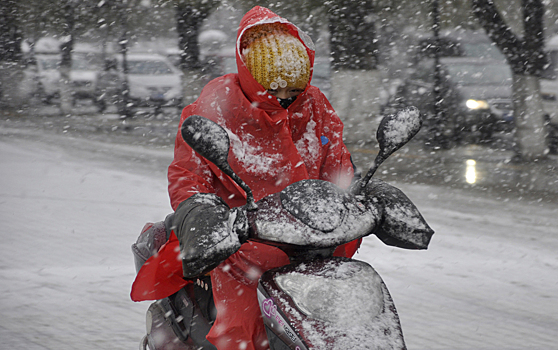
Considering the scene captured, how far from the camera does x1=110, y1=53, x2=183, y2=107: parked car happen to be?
1845 cm

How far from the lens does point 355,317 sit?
1.36 m

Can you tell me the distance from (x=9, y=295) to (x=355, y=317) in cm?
317

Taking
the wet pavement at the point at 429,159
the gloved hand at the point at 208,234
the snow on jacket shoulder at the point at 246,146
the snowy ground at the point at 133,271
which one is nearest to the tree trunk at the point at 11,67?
the wet pavement at the point at 429,159

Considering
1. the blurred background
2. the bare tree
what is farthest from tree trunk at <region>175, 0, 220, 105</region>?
the bare tree

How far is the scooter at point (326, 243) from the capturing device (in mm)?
1354

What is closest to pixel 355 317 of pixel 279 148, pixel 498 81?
pixel 279 148

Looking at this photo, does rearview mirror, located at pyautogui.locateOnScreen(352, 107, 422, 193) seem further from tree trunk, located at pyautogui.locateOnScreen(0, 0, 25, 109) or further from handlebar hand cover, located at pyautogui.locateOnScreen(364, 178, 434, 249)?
tree trunk, located at pyautogui.locateOnScreen(0, 0, 25, 109)

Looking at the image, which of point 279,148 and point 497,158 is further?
point 497,158

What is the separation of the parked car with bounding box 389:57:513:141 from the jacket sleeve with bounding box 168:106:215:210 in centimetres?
1065

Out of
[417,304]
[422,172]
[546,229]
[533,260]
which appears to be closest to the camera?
[417,304]

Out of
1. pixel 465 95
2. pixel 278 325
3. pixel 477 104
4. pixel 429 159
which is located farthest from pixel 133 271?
pixel 465 95

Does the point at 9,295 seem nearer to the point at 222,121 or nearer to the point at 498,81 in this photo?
the point at 222,121

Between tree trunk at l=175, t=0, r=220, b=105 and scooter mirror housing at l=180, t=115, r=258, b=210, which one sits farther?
tree trunk at l=175, t=0, r=220, b=105

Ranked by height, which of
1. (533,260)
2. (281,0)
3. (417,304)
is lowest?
(281,0)
